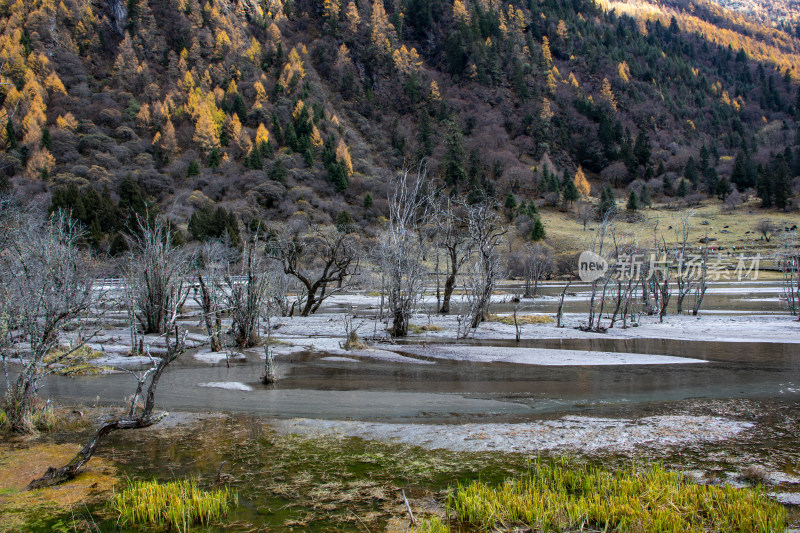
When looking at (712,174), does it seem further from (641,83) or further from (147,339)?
(147,339)

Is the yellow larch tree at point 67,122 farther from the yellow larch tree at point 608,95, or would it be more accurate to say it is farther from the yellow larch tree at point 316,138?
the yellow larch tree at point 608,95

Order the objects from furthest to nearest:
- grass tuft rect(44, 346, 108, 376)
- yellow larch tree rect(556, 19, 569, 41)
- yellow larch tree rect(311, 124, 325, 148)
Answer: yellow larch tree rect(556, 19, 569, 41)
yellow larch tree rect(311, 124, 325, 148)
grass tuft rect(44, 346, 108, 376)

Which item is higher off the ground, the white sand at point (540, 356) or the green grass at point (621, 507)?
the green grass at point (621, 507)

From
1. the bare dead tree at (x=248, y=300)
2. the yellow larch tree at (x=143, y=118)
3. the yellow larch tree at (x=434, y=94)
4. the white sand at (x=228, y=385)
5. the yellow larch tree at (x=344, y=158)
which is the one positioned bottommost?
the white sand at (x=228, y=385)

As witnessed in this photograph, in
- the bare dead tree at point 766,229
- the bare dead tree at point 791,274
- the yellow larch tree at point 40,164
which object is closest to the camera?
the bare dead tree at point 791,274

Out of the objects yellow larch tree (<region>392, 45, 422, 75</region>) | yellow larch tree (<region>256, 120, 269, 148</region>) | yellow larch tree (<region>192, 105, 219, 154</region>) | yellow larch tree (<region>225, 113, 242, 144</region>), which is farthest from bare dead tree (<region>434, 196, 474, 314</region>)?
yellow larch tree (<region>392, 45, 422, 75</region>)

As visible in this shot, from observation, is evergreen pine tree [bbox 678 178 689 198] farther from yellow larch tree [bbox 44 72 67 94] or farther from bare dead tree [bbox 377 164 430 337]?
yellow larch tree [bbox 44 72 67 94]

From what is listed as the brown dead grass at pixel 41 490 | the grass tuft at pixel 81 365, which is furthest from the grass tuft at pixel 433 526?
the grass tuft at pixel 81 365

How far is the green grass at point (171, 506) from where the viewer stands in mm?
5543

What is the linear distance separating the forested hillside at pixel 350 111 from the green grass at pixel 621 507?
175 ft

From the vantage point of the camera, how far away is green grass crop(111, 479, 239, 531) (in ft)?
18.2

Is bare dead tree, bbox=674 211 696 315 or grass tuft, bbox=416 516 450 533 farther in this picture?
bare dead tree, bbox=674 211 696 315

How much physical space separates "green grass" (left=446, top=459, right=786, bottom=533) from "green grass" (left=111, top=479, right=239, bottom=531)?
8.26ft

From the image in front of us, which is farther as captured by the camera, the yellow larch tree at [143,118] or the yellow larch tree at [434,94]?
the yellow larch tree at [434,94]
